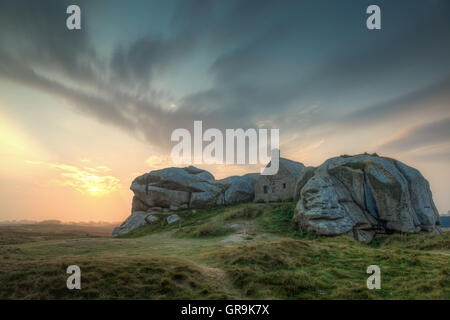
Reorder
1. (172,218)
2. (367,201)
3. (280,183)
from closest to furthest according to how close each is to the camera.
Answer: (367,201) < (172,218) < (280,183)

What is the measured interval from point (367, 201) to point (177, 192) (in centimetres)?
3080

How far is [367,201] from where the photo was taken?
24.9 m

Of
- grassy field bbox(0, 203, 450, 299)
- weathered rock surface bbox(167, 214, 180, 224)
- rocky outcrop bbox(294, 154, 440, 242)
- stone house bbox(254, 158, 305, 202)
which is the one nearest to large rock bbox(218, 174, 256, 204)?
stone house bbox(254, 158, 305, 202)

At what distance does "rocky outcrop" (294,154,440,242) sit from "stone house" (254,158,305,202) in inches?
362

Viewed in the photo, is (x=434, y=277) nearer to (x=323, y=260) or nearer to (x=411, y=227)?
(x=323, y=260)

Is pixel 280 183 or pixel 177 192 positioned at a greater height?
pixel 280 183

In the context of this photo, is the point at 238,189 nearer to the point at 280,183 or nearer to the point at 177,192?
the point at 280,183

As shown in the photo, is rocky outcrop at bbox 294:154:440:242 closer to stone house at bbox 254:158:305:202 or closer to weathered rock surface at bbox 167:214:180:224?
stone house at bbox 254:158:305:202

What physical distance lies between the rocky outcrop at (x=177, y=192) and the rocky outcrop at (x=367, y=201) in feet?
61.0

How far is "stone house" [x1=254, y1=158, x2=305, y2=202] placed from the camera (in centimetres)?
3638

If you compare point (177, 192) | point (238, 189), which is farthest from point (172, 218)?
point (238, 189)

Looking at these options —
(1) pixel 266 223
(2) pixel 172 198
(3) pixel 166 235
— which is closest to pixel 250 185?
(2) pixel 172 198

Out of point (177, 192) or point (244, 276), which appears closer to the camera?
point (244, 276)

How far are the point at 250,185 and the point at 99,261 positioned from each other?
120ft
